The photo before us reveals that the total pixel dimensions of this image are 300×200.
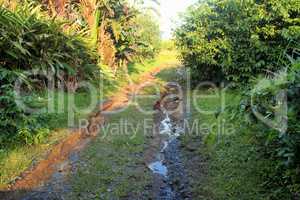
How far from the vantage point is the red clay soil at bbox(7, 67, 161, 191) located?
21.0ft

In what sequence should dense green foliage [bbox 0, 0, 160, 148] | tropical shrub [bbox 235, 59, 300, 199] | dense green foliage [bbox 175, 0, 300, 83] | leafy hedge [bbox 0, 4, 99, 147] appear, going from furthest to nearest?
1. dense green foliage [bbox 175, 0, 300, 83]
2. leafy hedge [bbox 0, 4, 99, 147]
3. dense green foliage [bbox 0, 0, 160, 148]
4. tropical shrub [bbox 235, 59, 300, 199]

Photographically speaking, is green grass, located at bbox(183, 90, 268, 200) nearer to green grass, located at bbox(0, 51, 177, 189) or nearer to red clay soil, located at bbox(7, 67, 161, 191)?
red clay soil, located at bbox(7, 67, 161, 191)

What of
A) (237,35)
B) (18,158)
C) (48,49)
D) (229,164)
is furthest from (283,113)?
(237,35)

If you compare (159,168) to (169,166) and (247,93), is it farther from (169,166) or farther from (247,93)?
(247,93)

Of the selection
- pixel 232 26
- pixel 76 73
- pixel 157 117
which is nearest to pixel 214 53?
pixel 232 26

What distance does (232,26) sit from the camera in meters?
13.9

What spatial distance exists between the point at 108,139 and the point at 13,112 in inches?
92.0

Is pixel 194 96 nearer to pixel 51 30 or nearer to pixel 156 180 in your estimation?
pixel 51 30

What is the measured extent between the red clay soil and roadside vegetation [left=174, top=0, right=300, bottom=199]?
2.50 m

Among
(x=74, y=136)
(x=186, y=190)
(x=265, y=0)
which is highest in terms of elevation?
(x=265, y=0)

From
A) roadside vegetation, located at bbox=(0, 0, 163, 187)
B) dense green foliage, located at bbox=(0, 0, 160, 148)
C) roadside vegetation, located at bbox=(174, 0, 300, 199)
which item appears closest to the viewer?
roadside vegetation, located at bbox=(174, 0, 300, 199)

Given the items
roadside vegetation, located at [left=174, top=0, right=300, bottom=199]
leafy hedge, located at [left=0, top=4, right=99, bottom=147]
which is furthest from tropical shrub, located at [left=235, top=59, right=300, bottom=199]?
leafy hedge, located at [left=0, top=4, right=99, bottom=147]

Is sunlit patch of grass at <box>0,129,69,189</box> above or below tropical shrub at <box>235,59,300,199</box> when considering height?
below

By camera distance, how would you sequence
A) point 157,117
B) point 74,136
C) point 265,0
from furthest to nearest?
point 265,0 → point 157,117 → point 74,136
